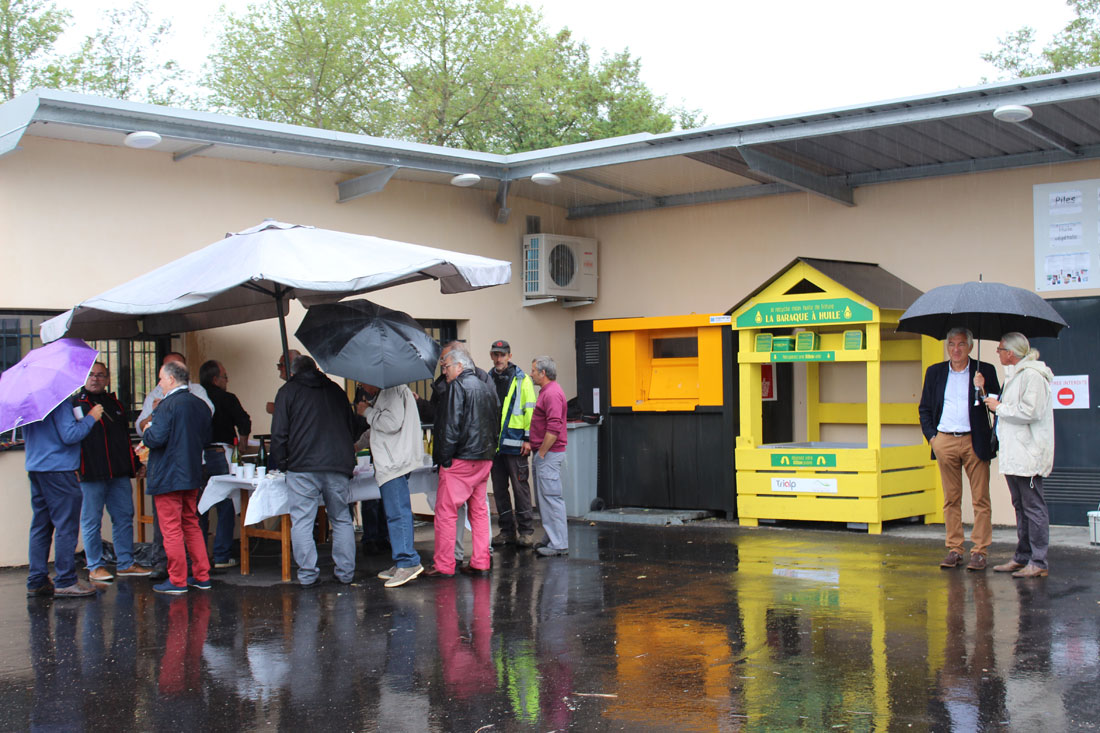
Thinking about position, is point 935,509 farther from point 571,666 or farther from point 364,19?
point 364,19

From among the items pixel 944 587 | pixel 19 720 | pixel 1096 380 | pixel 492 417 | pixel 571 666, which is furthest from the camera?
pixel 1096 380

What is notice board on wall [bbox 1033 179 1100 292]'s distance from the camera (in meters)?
9.40

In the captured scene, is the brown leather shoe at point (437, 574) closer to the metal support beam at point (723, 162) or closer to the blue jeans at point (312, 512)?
the blue jeans at point (312, 512)

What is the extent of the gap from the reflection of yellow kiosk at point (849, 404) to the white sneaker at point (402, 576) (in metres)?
3.81

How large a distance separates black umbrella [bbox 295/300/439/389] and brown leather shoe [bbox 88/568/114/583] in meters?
2.49

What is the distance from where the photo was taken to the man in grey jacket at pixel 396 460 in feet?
25.3

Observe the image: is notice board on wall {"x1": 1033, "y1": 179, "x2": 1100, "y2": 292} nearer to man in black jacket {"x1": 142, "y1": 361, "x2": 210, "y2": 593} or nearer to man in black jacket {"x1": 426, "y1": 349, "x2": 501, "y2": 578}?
man in black jacket {"x1": 426, "y1": 349, "x2": 501, "y2": 578}

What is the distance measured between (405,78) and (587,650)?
25613 mm

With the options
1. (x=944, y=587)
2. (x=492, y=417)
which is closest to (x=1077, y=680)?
(x=944, y=587)

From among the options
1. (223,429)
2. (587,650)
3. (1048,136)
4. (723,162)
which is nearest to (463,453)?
(223,429)

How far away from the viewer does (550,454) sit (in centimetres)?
887

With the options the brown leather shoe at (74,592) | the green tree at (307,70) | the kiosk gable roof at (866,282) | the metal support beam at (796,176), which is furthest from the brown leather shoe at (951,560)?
the green tree at (307,70)

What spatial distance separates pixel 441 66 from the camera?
29.2 metres

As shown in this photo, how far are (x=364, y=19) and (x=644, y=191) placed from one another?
767 inches
